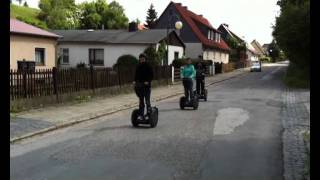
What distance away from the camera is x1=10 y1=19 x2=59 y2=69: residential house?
28188mm

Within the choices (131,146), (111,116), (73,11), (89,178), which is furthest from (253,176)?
(73,11)

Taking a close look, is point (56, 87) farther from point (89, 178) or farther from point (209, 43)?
point (209, 43)

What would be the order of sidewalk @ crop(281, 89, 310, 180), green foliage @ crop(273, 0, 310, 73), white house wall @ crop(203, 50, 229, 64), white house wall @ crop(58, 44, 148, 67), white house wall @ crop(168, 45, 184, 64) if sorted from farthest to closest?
white house wall @ crop(203, 50, 229, 64) < white house wall @ crop(168, 45, 184, 64) < white house wall @ crop(58, 44, 148, 67) < green foliage @ crop(273, 0, 310, 73) < sidewalk @ crop(281, 89, 310, 180)

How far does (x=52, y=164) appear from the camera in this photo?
8.05 metres

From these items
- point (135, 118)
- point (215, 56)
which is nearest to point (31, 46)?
point (135, 118)

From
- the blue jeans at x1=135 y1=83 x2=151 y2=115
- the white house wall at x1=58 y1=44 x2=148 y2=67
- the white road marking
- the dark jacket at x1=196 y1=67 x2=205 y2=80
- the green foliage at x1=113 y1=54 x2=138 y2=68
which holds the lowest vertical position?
the white road marking

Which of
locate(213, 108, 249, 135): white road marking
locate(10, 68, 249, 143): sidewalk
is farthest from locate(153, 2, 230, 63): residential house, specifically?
locate(213, 108, 249, 135): white road marking

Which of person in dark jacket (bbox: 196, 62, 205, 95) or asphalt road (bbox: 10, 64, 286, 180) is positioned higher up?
person in dark jacket (bbox: 196, 62, 205, 95)

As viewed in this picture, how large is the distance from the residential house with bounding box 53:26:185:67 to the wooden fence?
14653 mm

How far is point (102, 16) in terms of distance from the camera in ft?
265

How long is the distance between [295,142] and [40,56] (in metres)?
23.5

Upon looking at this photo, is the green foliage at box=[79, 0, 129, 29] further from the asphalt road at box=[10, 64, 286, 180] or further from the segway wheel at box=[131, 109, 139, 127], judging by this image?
Result: the segway wheel at box=[131, 109, 139, 127]

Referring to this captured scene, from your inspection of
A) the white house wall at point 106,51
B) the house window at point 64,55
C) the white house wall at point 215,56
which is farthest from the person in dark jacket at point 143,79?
the white house wall at point 215,56

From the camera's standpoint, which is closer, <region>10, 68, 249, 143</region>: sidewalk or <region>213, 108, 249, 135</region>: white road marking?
<region>10, 68, 249, 143</region>: sidewalk
